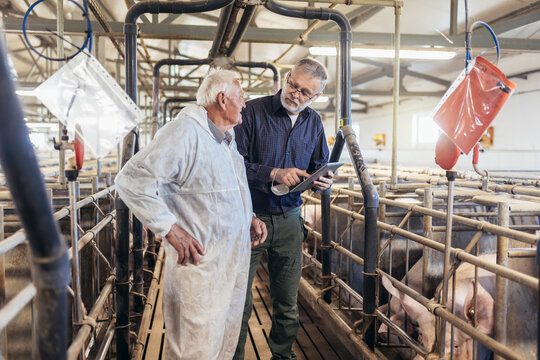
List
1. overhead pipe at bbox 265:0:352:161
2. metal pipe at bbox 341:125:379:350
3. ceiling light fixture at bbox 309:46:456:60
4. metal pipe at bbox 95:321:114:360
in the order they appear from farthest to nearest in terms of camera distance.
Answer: ceiling light fixture at bbox 309:46:456:60, overhead pipe at bbox 265:0:352:161, metal pipe at bbox 341:125:379:350, metal pipe at bbox 95:321:114:360

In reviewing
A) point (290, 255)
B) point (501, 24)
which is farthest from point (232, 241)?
point (501, 24)

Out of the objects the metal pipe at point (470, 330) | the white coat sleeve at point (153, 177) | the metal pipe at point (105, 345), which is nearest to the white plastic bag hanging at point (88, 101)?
the white coat sleeve at point (153, 177)

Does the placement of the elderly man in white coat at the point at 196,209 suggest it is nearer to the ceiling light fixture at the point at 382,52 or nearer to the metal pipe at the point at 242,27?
the metal pipe at the point at 242,27

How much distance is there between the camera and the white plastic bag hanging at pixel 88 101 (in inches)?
58.1

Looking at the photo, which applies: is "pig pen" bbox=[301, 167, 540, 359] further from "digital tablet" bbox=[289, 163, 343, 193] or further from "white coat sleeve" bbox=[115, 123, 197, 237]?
"white coat sleeve" bbox=[115, 123, 197, 237]

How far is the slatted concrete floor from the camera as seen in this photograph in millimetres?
2820

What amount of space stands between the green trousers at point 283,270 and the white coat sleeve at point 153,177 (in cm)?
80

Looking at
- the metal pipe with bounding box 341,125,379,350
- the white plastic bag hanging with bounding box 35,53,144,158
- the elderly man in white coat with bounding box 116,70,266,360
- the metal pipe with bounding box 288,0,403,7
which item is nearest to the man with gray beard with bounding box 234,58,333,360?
the metal pipe with bounding box 341,125,379,350

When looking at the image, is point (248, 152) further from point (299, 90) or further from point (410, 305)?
point (410, 305)

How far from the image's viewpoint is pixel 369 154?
16547 millimetres

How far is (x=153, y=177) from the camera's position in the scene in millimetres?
1652

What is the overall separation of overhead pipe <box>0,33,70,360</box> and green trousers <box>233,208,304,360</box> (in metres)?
1.62

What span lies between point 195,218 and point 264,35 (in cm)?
427

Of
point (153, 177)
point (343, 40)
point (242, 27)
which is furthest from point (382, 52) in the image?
point (153, 177)
